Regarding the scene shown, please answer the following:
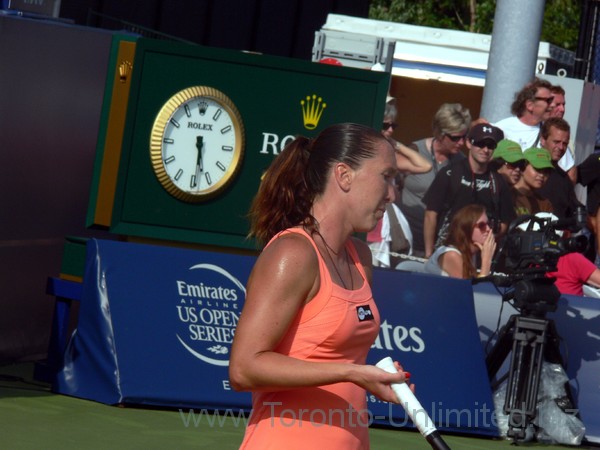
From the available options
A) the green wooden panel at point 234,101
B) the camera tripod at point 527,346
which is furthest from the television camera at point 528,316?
the green wooden panel at point 234,101

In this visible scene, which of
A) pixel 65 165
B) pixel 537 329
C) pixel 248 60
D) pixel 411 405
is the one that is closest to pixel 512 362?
pixel 537 329

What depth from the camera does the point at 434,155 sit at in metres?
10.3

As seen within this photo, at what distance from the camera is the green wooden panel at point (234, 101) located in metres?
7.06

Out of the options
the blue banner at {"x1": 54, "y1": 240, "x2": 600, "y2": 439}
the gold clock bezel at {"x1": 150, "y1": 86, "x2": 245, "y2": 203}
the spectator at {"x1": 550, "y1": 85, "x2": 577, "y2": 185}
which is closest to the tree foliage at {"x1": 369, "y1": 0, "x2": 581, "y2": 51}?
the spectator at {"x1": 550, "y1": 85, "x2": 577, "y2": 185}

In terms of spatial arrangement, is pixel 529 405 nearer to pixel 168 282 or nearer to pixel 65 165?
pixel 168 282

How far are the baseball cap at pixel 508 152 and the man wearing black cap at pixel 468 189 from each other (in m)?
0.06

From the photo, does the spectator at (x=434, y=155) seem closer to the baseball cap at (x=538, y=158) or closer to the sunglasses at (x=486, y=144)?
the sunglasses at (x=486, y=144)

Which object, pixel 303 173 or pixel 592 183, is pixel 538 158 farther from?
pixel 303 173

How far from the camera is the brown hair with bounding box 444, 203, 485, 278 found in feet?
27.5

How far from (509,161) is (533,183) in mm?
253

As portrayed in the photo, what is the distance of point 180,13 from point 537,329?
9.77 metres

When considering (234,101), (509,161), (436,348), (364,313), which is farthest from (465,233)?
(364,313)

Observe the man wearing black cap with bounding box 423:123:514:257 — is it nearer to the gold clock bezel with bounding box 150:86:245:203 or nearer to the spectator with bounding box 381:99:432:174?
the spectator with bounding box 381:99:432:174

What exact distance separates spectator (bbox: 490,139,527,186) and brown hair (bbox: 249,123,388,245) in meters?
5.88
